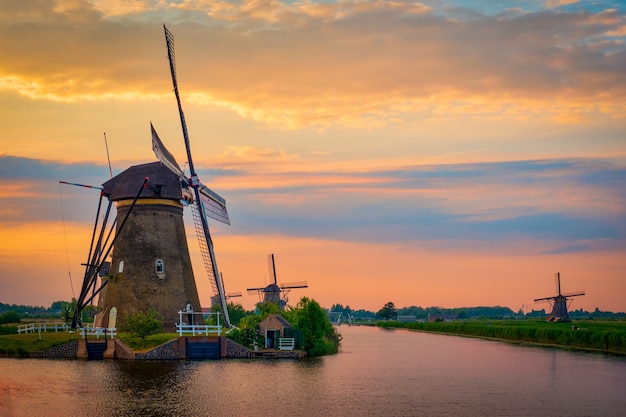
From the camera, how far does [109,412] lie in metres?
28.5

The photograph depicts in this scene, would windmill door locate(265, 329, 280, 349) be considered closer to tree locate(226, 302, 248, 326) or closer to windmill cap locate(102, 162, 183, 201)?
windmill cap locate(102, 162, 183, 201)

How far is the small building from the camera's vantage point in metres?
53.3

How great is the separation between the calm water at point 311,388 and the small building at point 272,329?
10.8 ft

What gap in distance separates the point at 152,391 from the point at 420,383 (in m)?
15.0

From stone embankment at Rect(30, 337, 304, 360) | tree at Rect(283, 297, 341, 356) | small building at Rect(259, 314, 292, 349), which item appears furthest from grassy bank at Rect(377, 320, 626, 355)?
stone embankment at Rect(30, 337, 304, 360)

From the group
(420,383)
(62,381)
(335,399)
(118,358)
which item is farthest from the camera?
(118,358)

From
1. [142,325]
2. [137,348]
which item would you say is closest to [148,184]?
[142,325]

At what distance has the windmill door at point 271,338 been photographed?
175 ft

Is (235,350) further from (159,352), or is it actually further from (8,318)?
(8,318)

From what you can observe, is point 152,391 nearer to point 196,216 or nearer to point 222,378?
point 222,378

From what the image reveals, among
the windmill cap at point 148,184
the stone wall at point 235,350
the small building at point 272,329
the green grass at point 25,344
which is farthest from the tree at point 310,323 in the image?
the green grass at point 25,344

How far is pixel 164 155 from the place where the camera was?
57.1m

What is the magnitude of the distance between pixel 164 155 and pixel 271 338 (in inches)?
631

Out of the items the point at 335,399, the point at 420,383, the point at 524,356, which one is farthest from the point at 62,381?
the point at 524,356
